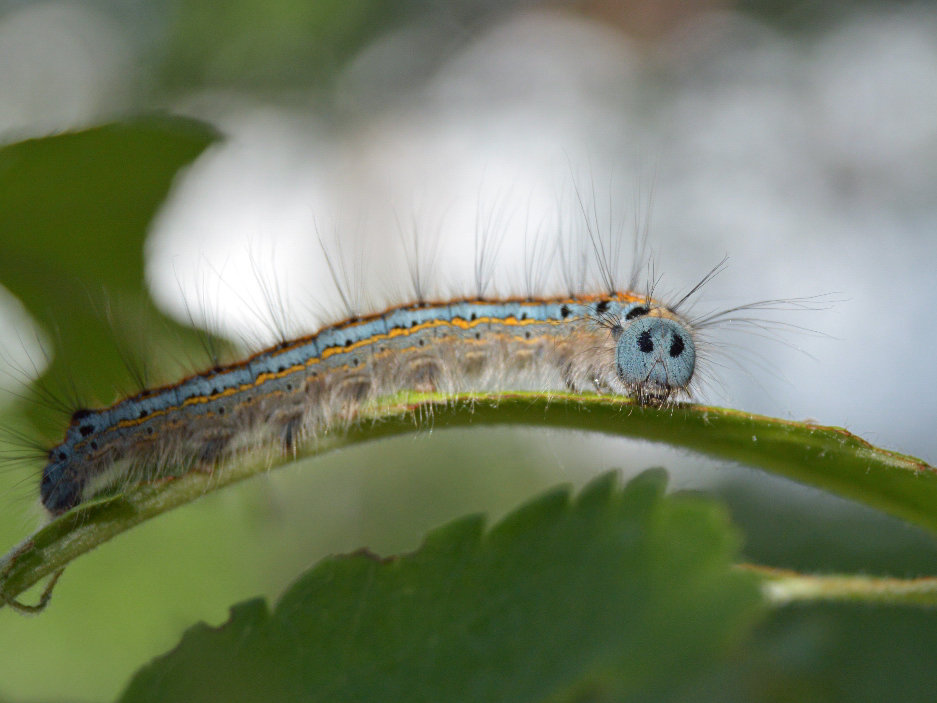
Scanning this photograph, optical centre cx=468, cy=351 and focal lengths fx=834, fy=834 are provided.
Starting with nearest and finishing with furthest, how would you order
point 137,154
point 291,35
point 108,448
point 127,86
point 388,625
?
1. point 388,625
2. point 137,154
3. point 108,448
4. point 127,86
5. point 291,35

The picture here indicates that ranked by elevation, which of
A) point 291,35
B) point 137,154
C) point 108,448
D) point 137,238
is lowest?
point 108,448

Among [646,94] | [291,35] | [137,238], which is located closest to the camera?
[137,238]

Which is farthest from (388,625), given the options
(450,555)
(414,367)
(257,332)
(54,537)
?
(257,332)

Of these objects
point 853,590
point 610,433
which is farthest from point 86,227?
point 853,590

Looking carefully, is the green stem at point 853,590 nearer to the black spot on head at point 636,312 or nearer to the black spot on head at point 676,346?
the black spot on head at point 676,346

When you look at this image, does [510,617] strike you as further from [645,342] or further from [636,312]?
[636,312]

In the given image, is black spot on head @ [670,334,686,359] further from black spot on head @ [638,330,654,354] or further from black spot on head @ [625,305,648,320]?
black spot on head @ [625,305,648,320]

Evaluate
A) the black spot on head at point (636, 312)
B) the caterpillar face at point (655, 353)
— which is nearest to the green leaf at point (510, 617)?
the caterpillar face at point (655, 353)

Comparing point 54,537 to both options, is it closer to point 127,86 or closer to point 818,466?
point 818,466
